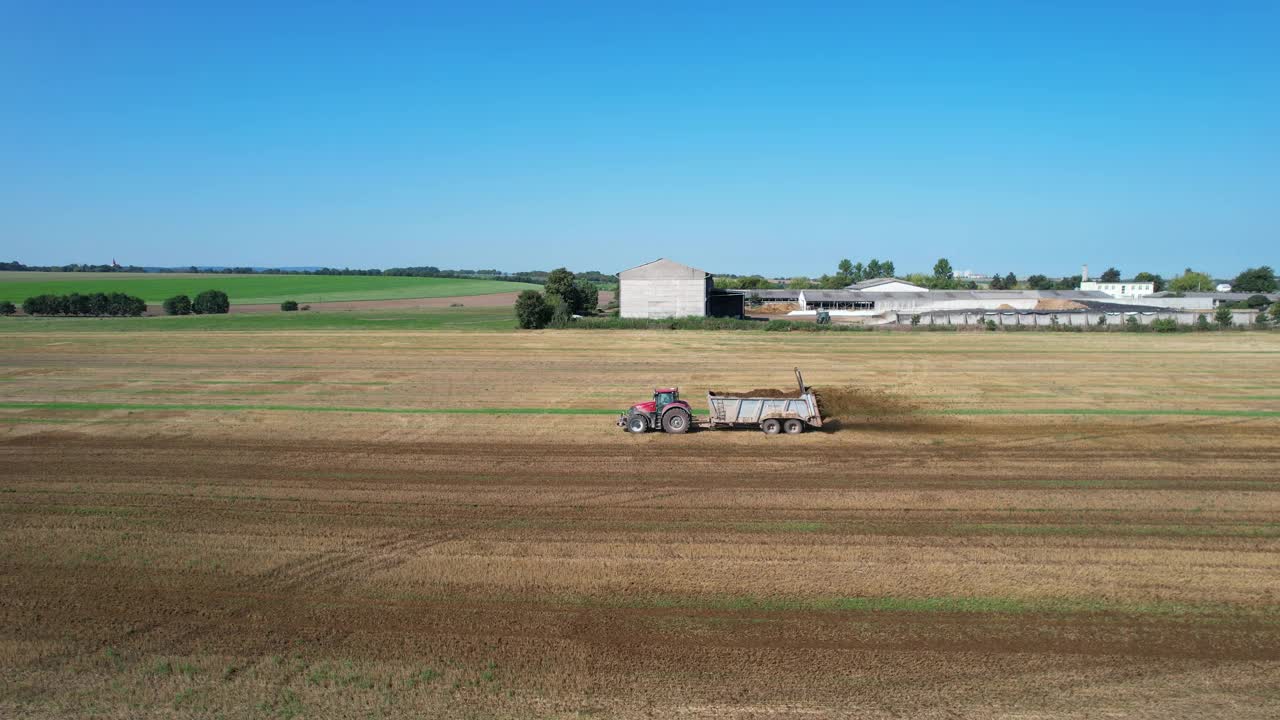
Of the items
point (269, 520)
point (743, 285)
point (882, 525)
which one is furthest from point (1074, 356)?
point (743, 285)

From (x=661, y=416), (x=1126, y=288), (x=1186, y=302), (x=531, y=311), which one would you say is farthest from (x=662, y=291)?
(x=1126, y=288)

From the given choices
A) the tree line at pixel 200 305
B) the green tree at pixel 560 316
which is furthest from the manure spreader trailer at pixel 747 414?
the tree line at pixel 200 305

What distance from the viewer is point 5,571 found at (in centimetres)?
1258

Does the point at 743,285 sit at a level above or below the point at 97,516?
above

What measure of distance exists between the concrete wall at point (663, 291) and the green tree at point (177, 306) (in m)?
56.1

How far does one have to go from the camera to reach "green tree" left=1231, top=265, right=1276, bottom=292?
13406cm

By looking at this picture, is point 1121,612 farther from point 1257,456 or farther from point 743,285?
point 743,285

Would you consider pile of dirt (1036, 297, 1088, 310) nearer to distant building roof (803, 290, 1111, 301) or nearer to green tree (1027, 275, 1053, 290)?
distant building roof (803, 290, 1111, 301)

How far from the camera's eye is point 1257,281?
136 meters

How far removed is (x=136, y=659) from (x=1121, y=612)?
13.9 meters

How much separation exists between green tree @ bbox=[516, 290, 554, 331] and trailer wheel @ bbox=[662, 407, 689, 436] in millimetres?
40447

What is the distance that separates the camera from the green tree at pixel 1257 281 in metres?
134

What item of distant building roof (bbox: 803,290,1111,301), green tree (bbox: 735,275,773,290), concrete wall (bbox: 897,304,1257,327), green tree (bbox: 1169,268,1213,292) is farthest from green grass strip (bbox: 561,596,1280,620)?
green tree (bbox: 1169,268,1213,292)

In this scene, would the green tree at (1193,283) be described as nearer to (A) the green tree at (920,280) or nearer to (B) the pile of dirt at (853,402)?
(A) the green tree at (920,280)
